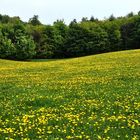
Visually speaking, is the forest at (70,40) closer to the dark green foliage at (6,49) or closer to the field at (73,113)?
the dark green foliage at (6,49)

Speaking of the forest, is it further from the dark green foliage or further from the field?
the field

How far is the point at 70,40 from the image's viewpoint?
10881 cm

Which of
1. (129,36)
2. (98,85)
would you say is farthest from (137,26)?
(98,85)

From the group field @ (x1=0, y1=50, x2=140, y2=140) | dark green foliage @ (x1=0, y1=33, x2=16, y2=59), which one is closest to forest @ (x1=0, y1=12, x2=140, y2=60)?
dark green foliage @ (x1=0, y1=33, x2=16, y2=59)

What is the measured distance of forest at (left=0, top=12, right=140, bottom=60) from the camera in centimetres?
10381

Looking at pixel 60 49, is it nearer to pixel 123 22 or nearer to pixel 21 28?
pixel 21 28

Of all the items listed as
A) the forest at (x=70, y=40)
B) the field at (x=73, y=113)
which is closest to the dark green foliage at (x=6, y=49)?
the forest at (x=70, y=40)

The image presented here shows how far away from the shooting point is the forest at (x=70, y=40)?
104m

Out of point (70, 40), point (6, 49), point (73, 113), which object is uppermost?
point (70, 40)

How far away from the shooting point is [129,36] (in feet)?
356

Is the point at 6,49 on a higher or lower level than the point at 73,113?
higher

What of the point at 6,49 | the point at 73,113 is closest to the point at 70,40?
the point at 6,49

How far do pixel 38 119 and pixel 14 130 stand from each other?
1.65m

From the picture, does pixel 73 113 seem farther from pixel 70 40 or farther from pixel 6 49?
pixel 70 40
